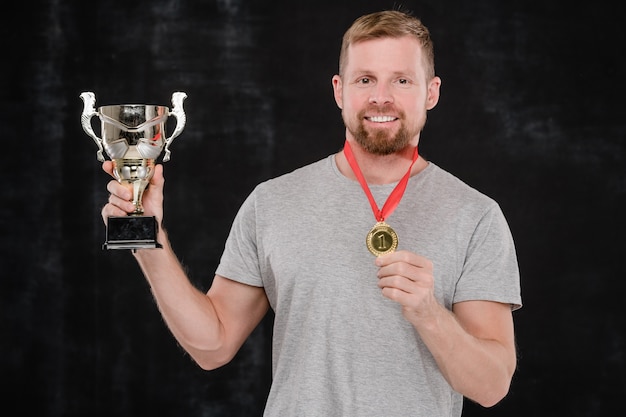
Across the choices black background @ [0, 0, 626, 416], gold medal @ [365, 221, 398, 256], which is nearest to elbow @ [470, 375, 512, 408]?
gold medal @ [365, 221, 398, 256]

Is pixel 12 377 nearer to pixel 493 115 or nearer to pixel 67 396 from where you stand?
pixel 67 396

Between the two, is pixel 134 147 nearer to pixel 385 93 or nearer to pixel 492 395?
pixel 385 93

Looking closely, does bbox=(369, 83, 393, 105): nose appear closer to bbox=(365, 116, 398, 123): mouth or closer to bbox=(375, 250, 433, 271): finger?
bbox=(365, 116, 398, 123): mouth

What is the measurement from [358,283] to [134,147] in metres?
0.72

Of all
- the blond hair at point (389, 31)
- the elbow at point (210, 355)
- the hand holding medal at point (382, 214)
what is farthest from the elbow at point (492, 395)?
the blond hair at point (389, 31)

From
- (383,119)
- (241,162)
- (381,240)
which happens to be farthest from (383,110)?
(241,162)

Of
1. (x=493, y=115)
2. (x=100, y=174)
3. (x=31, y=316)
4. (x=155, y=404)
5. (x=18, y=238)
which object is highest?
(x=493, y=115)

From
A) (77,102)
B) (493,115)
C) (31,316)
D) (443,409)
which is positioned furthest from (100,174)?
(443,409)

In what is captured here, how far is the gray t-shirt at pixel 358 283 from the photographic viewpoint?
246 centimetres

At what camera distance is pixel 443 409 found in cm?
249

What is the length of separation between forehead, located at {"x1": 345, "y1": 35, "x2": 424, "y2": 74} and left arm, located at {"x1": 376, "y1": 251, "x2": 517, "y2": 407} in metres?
0.69

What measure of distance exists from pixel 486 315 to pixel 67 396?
111 inches

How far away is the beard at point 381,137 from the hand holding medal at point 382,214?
68 millimetres

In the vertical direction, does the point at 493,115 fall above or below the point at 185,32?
below
